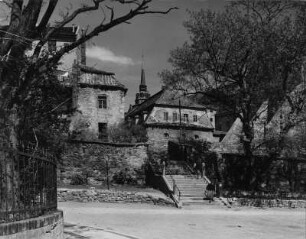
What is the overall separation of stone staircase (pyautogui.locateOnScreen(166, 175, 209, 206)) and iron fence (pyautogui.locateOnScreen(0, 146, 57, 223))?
1787 centimetres

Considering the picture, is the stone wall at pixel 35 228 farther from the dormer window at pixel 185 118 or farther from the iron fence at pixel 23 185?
the dormer window at pixel 185 118

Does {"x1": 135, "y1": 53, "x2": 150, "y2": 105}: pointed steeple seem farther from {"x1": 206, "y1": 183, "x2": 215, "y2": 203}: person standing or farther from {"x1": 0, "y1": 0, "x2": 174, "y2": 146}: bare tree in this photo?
{"x1": 0, "y1": 0, "x2": 174, "y2": 146}: bare tree

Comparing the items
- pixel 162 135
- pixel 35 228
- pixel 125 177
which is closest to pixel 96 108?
pixel 162 135

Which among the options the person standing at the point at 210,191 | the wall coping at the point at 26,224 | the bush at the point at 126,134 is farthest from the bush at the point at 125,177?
the wall coping at the point at 26,224

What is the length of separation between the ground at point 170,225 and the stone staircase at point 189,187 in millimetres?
2489

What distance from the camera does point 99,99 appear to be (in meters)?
43.8

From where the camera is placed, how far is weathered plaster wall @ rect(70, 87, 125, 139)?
42.9 metres

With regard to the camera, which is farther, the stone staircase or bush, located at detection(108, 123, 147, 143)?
bush, located at detection(108, 123, 147, 143)

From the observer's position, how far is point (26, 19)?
8.64m

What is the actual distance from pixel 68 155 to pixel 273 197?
14.0 meters

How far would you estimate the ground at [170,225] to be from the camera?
1337 cm

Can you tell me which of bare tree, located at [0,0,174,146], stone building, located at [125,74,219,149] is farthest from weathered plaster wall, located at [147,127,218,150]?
bare tree, located at [0,0,174,146]

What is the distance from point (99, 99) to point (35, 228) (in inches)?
1467

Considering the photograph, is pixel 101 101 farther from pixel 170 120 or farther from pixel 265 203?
pixel 265 203
